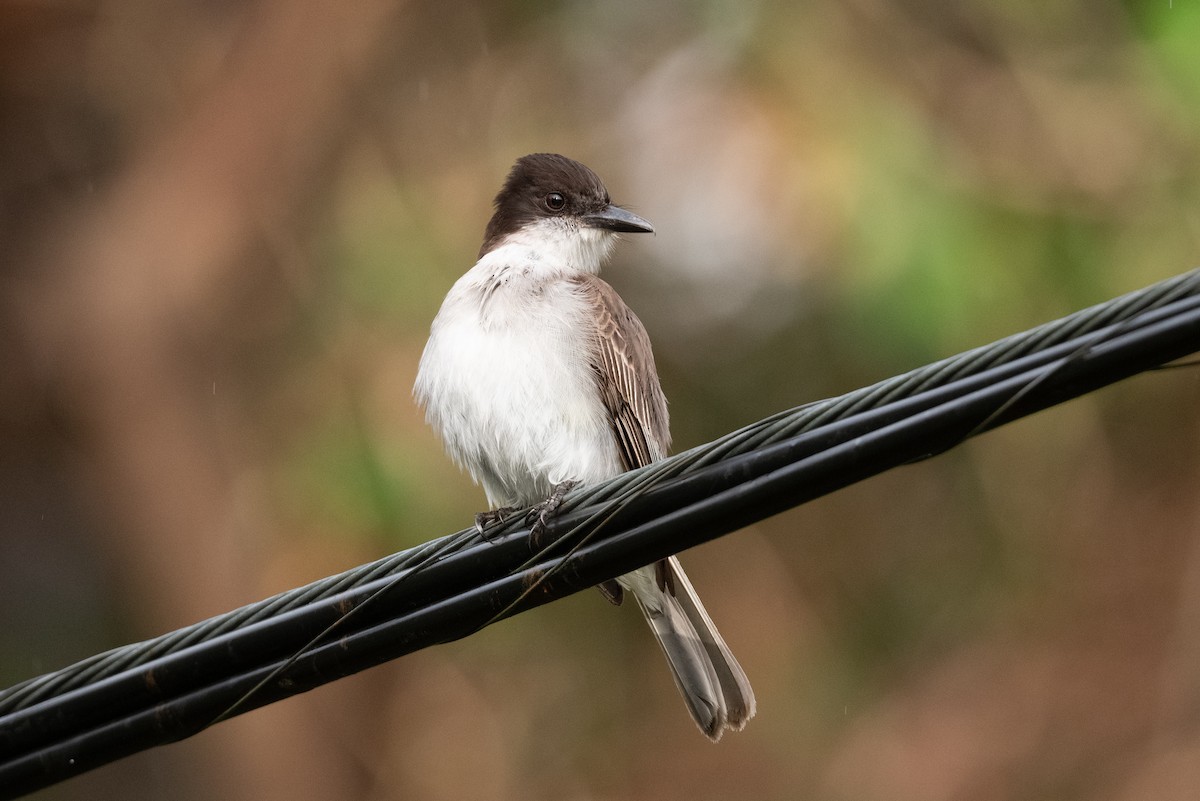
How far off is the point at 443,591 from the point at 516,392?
1.57 m

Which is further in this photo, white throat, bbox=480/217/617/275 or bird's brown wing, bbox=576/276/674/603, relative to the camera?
white throat, bbox=480/217/617/275

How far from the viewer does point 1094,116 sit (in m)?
9.23

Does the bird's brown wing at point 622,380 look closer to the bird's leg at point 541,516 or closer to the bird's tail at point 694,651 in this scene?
the bird's tail at point 694,651

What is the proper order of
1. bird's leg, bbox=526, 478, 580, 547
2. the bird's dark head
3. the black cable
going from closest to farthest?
the black cable, bird's leg, bbox=526, 478, 580, 547, the bird's dark head

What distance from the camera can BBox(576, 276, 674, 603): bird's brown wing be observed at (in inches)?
203

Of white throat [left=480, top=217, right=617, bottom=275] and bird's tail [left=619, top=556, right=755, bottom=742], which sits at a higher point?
white throat [left=480, top=217, right=617, bottom=275]

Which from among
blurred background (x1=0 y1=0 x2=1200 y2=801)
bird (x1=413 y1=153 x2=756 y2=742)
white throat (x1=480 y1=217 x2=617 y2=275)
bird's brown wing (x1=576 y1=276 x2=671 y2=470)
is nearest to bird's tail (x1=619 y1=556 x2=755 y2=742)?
bird (x1=413 y1=153 x2=756 y2=742)

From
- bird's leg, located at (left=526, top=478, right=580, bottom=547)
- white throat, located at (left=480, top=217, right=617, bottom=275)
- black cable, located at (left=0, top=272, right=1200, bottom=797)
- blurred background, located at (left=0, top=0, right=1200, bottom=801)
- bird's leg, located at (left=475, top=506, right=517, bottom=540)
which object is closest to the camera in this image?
black cable, located at (left=0, top=272, right=1200, bottom=797)

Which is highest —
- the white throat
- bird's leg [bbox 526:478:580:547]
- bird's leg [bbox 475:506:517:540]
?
the white throat

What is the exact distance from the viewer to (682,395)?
9.66m

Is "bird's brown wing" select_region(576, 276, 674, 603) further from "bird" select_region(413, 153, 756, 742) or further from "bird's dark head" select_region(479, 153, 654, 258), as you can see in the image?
"bird's dark head" select_region(479, 153, 654, 258)

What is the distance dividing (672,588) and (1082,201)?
5.05 meters

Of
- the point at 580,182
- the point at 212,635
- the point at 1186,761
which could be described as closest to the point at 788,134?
the point at 580,182

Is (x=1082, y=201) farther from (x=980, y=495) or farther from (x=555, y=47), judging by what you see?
(x=555, y=47)
